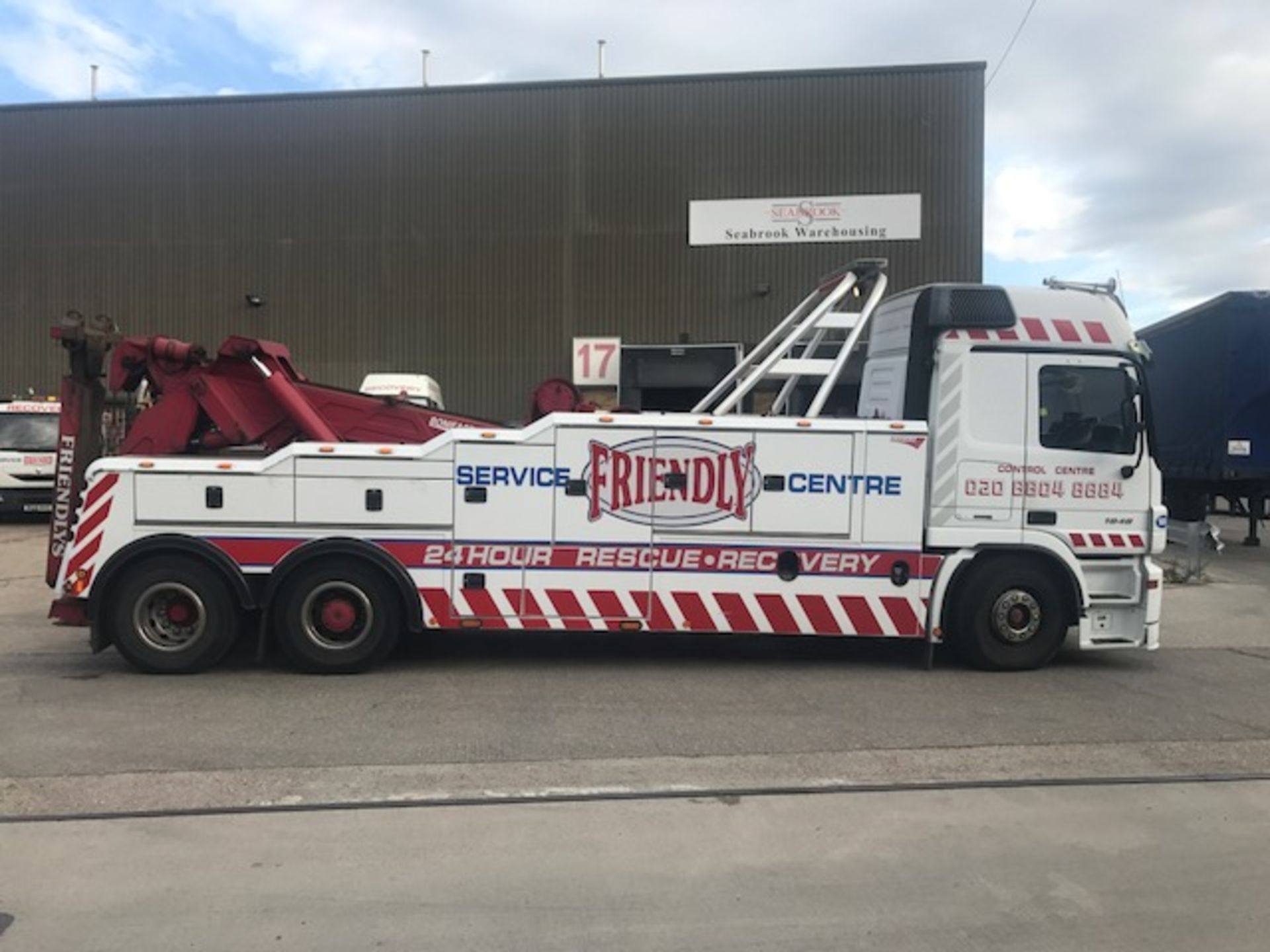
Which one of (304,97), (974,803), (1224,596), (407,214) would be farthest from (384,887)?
(304,97)

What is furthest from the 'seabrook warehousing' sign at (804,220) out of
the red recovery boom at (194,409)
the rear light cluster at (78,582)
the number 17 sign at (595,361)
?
the rear light cluster at (78,582)

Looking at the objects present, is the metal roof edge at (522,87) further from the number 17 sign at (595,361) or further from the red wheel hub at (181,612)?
the red wheel hub at (181,612)

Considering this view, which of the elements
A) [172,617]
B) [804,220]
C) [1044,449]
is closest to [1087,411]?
[1044,449]

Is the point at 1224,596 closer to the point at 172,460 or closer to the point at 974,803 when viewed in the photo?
the point at 974,803

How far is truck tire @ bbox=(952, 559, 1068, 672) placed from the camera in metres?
7.07

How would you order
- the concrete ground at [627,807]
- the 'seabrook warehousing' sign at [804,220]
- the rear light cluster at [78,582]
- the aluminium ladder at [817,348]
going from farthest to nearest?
the 'seabrook warehousing' sign at [804,220] → the aluminium ladder at [817,348] → the rear light cluster at [78,582] → the concrete ground at [627,807]

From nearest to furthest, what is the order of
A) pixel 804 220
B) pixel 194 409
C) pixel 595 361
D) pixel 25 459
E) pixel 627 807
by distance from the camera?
pixel 627 807, pixel 194 409, pixel 25 459, pixel 804 220, pixel 595 361

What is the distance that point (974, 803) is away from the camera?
445 cm

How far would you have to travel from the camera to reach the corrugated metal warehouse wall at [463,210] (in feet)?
74.0

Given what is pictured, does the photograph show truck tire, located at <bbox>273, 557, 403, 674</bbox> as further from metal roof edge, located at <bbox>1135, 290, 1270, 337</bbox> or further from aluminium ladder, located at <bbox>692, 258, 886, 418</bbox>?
metal roof edge, located at <bbox>1135, 290, 1270, 337</bbox>

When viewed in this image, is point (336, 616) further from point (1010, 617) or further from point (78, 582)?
point (1010, 617)

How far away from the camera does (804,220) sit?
22641 mm

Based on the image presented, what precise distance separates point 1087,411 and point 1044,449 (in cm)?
47

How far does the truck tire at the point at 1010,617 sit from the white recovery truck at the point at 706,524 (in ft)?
0.06
